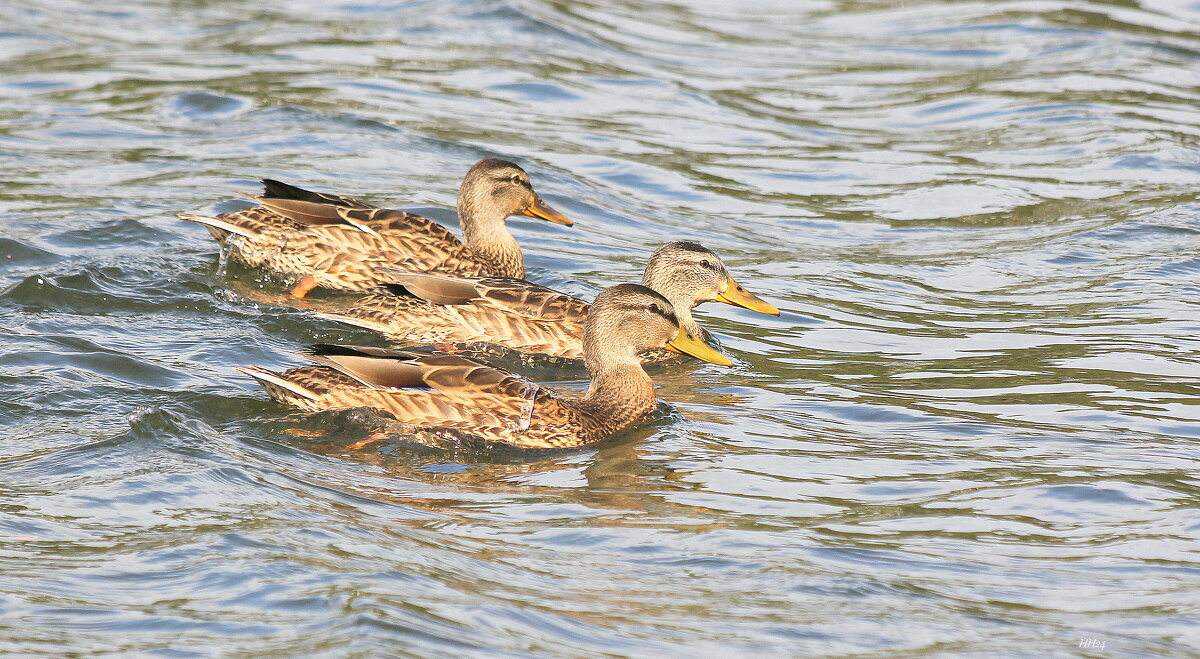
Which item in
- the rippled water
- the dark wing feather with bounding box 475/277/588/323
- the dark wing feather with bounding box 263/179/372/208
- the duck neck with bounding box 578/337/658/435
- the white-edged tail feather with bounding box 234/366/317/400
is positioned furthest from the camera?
the dark wing feather with bounding box 263/179/372/208

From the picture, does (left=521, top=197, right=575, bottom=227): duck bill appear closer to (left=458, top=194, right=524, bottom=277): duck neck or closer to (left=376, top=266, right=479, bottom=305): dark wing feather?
(left=458, top=194, right=524, bottom=277): duck neck

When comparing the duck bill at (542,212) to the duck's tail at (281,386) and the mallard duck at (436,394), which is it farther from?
the duck's tail at (281,386)

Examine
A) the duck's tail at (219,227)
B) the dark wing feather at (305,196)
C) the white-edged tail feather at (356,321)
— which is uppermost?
the dark wing feather at (305,196)

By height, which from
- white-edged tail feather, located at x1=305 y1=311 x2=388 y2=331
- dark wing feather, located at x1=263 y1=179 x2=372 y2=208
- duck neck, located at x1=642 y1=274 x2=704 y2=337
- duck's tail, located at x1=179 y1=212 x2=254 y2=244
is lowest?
white-edged tail feather, located at x1=305 y1=311 x2=388 y2=331

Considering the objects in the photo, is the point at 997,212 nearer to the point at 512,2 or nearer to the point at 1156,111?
the point at 1156,111

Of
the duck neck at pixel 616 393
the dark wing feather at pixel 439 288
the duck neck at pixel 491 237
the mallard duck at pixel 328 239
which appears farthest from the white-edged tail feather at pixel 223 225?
the duck neck at pixel 616 393

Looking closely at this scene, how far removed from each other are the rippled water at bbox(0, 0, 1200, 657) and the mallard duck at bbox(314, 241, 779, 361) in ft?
0.94

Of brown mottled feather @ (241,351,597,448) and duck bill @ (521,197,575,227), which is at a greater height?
duck bill @ (521,197,575,227)

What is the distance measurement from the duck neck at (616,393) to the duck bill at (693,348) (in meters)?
0.36

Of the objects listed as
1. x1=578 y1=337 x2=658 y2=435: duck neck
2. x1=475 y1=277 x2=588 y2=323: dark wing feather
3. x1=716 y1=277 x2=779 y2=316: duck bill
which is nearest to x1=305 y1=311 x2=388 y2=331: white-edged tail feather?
→ x1=475 y1=277 x2=588 y2=323: dark wing feather

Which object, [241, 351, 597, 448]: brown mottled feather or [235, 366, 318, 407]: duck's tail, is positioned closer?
[235, 366, 318, 407]: duck's tail

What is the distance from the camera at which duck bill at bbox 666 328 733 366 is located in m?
9.52

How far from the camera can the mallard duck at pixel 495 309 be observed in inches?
408

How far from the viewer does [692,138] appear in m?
16.5
